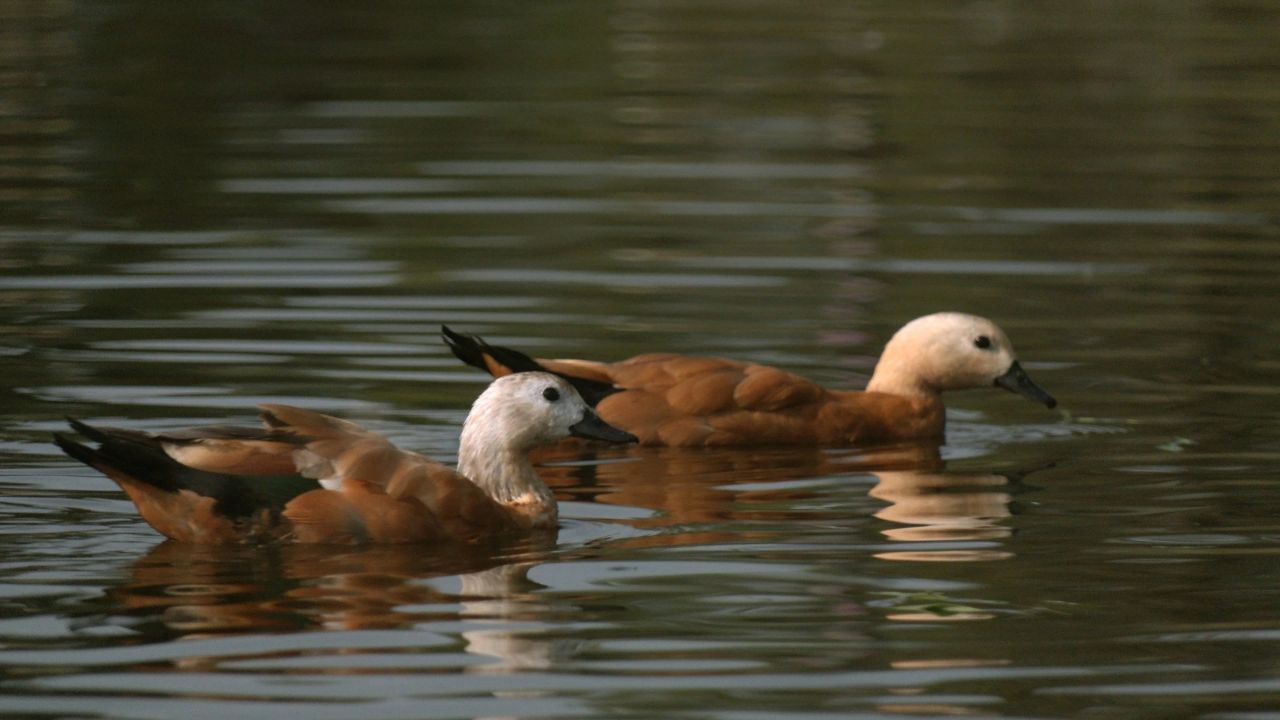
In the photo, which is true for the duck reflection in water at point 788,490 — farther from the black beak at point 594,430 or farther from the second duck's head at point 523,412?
the second duck's head at point 523,412

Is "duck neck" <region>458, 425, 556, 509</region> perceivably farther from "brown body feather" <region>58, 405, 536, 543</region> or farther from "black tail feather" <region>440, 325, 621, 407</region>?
"black tail feather" <region>440, 325, 621, 407</region>

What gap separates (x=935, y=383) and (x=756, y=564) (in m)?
3.54

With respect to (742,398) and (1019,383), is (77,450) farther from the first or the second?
(1019,383)

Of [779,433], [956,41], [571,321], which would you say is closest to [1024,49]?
[956,41]

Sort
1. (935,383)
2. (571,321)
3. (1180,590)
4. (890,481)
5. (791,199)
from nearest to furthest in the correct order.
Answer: (1180,590) → (890,481) → (935,383) → (571,321) → (791,199)

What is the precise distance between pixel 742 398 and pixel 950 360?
122 cm

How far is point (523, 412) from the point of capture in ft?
32.9

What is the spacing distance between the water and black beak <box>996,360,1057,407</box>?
6.9 inches

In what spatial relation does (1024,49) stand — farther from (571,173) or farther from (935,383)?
(935,383)

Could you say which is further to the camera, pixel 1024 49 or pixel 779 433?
pixel 1024 49

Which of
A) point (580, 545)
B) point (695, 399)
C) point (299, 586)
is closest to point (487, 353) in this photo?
point (695, 399)

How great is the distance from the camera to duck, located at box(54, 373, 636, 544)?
9125mm

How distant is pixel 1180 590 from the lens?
29.2 ft

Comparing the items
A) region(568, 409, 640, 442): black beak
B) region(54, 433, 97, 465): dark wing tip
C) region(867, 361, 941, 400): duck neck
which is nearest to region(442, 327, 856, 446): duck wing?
region(867, 361, 941, 400): duck neck
